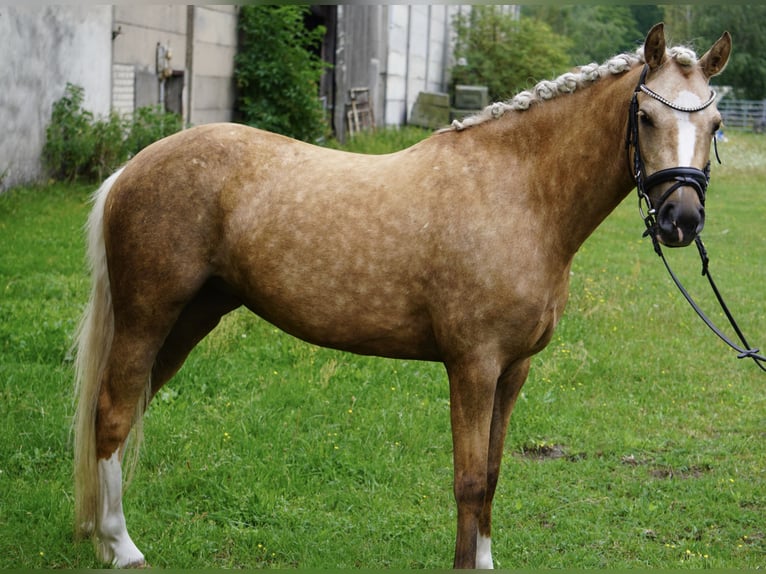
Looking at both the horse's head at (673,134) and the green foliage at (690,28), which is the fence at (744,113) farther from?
the horse's head at (673,134)

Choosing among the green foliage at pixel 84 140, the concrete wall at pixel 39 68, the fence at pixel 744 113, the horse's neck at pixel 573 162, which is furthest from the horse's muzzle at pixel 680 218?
the fence at pixel 744 113

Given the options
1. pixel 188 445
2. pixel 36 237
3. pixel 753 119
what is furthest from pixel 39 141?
pixel 753 119

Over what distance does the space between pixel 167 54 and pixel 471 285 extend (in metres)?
10.4

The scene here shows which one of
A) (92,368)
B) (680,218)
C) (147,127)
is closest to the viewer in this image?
(680,218)

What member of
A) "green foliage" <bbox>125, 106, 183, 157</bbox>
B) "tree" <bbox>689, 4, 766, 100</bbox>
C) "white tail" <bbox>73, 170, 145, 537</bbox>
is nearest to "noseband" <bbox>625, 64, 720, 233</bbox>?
"white tail" <bbox>73, 170, 145, 537</bbox>

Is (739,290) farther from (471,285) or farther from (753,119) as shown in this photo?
(753,119)

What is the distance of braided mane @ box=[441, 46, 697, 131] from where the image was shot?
3238 mm

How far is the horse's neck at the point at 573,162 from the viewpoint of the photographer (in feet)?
10.7

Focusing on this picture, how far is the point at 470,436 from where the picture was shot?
3.30 meters

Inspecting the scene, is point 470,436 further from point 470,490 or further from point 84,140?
point 84,140

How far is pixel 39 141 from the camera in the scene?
A: 34.9 ft

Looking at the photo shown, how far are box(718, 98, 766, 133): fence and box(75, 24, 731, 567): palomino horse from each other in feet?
131

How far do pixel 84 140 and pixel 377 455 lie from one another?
24.4ft

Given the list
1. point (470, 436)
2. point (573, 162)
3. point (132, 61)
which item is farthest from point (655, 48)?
point (132, 61)
